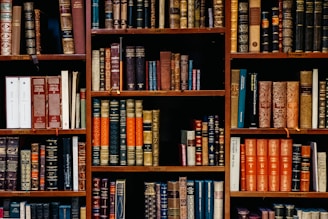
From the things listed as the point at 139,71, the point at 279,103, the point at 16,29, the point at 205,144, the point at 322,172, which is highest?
the point at 16,29

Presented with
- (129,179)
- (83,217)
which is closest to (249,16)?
(129,179)

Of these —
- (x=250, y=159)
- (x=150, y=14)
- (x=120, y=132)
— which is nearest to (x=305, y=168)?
(x=250, y=159)

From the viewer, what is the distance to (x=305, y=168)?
84.5 inches

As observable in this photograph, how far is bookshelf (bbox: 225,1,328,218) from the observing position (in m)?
2.12

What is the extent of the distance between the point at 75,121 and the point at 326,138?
1.41 metres

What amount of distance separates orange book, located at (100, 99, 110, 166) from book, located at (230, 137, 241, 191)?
2.05ft

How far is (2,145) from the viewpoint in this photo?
2.16 m

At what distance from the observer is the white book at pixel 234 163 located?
216 centimetres

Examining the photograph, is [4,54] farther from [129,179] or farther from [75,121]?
[129,179]

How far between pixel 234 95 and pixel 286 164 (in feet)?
1.41

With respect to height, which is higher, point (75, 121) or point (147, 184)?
point (75, 121)

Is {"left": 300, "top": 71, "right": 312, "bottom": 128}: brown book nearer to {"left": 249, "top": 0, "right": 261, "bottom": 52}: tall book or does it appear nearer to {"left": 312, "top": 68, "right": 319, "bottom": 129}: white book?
{"left": 312, "top": 68, "right": 319, "bottom": 129}: white book

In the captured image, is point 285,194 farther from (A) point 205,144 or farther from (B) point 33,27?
(B) point 33,27

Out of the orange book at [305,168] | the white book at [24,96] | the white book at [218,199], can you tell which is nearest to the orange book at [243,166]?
the white book at [218,199]
